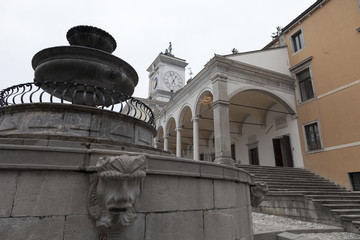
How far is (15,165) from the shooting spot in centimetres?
213

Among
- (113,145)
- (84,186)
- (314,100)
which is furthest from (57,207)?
(314,100)

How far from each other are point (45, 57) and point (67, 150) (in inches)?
127

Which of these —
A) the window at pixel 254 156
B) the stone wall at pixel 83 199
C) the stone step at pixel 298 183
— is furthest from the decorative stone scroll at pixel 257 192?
the window at pixel 254 156

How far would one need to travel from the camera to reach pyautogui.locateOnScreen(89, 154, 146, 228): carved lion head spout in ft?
7.25

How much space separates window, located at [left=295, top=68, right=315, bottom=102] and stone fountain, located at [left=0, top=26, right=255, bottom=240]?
14341 mm

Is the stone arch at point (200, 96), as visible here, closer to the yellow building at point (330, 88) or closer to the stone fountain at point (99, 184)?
the yellow building at point (330, 88)

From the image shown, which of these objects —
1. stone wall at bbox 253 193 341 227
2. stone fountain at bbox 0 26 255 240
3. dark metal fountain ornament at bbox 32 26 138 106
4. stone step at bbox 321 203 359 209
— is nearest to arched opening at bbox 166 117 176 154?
stone wall at bbox 253 193 341 227

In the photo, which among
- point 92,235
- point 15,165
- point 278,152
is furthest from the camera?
point 278,152

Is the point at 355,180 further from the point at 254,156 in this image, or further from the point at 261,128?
the point at 254,156

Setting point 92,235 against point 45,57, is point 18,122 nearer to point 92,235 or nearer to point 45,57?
point 45,57

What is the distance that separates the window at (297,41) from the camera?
17.0 metres

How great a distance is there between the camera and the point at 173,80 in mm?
38531

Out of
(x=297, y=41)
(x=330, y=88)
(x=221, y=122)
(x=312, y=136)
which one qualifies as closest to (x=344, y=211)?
(x=221, y=122)

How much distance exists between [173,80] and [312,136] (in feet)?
87.1
